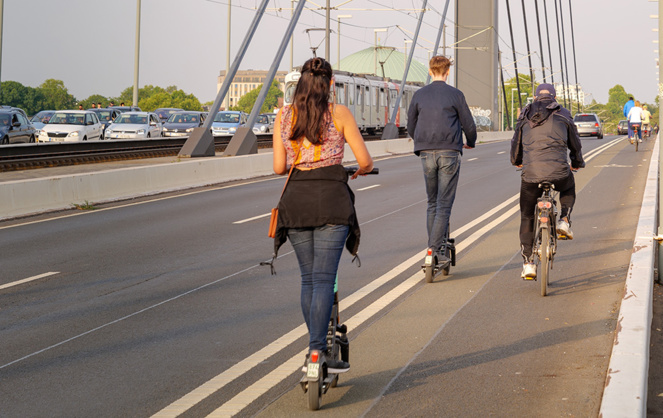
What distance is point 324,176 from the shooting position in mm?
4871

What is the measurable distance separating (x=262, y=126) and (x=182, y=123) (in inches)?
295

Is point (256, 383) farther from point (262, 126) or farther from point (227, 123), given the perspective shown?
point (262, 126)

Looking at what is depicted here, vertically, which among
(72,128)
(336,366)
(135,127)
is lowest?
(336,366)

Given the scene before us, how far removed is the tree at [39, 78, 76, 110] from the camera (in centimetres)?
12912

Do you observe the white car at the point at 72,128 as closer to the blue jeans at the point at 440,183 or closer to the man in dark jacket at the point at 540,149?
the blue jeans at the point at 440,183

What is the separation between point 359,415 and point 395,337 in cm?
169

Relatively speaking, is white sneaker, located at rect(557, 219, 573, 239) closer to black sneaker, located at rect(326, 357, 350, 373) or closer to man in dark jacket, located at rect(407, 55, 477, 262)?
man in dark jacket, located at rect(407, 55, 477, 262)

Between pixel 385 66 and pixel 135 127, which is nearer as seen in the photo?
pixel 135 127

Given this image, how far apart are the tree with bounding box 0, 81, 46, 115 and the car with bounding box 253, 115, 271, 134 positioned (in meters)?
89.8

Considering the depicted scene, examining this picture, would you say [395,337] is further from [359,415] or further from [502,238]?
[502,238]

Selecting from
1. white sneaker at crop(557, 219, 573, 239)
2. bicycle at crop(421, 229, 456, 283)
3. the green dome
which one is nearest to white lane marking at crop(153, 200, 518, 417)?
bicycle at crop(421, 229, 456, 283)

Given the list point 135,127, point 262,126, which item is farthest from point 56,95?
point 135,127

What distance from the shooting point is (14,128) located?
105ft

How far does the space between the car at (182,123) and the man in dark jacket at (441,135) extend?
3446cm
